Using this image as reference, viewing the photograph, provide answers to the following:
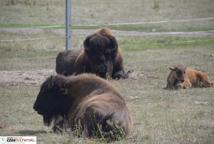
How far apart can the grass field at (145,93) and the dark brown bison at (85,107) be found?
0.25 m

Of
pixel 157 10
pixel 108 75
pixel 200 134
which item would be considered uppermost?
pixel 200 134

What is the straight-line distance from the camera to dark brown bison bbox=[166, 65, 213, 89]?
17.7 meters

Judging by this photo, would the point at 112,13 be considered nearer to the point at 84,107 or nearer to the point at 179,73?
the point at 179,73

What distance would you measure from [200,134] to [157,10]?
31.9 metres

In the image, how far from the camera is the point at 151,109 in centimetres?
1433

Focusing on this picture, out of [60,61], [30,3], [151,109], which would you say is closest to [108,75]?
[60,61]

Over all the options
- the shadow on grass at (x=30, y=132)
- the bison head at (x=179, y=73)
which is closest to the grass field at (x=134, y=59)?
the shadow on grass at (x=30, y=132)

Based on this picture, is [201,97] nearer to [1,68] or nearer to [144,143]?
[144,143]

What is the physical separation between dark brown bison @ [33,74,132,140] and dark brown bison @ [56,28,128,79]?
675cm

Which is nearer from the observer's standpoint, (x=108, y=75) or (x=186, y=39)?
(x=108, y=75)

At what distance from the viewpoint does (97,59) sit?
61.5 feet

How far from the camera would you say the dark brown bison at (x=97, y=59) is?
1867 cm

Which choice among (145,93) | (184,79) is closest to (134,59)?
(184,79)

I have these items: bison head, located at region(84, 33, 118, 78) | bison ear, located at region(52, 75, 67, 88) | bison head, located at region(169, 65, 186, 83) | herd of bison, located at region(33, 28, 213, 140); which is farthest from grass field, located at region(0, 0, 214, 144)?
bison ear, located at region(52, 75, 67, 88)
